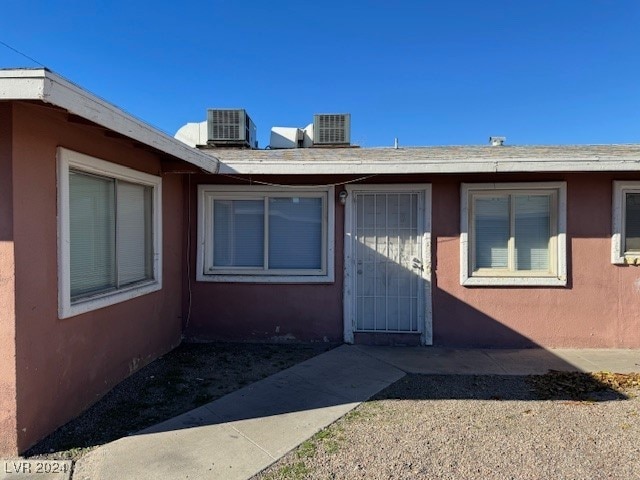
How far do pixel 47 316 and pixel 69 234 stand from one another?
0.74m

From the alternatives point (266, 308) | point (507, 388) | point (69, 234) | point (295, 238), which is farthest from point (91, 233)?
point (507, 388)

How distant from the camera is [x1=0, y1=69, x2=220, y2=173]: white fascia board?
2.56 metres

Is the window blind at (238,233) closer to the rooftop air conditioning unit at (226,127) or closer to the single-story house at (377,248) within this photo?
the single-story house at (377,248)

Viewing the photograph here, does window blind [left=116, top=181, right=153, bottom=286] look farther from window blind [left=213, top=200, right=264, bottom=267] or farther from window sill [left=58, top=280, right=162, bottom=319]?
window blind [left=213, top=200, right=264, bottom=267]

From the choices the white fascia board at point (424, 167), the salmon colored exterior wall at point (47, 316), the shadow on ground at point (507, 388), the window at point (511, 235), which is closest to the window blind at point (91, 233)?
the salmon colored exterior wall at point (47, 316)

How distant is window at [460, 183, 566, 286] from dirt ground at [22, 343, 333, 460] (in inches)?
105

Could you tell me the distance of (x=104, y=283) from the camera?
171 inches

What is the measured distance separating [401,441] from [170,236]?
412 centimetres

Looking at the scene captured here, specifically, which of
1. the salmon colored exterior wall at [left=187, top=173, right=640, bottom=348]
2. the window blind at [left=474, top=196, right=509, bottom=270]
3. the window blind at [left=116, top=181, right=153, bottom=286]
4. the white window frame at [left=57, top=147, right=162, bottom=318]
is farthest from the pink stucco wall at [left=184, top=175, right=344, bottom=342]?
the window blind at [left=474, top=196, right=509, bottom=270]

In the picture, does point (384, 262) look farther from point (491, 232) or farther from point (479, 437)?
point (479, 437)

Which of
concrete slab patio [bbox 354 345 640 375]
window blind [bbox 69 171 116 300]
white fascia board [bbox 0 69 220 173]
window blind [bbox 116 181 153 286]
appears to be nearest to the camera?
white fascia board [bbox 0 69 220 173]

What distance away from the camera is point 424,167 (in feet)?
17.8

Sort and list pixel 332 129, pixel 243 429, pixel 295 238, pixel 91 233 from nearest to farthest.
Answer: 1. pixel 243 429
2. pixel 91 233
3. pixel 295 238
4. pixel 332 129

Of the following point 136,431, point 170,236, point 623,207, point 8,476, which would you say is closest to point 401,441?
point 136,431
